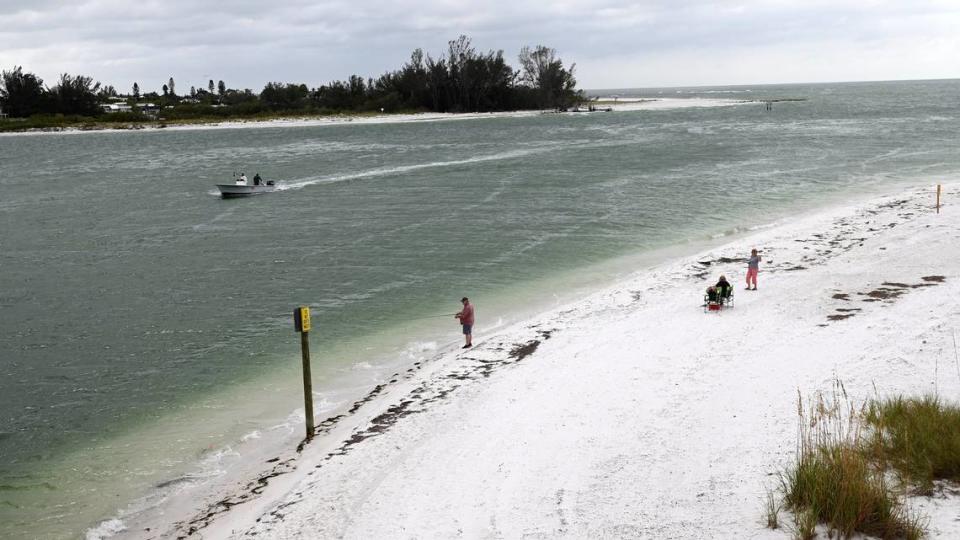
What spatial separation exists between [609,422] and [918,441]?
421 centimetres

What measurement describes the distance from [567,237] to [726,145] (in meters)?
45.1

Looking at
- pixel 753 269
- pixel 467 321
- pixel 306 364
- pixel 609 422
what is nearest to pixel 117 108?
pixel 467 321

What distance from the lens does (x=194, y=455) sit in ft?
41.2

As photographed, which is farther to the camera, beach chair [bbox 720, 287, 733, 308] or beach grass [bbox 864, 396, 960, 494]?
beach chair [bbox 720, 287, 733, 308]

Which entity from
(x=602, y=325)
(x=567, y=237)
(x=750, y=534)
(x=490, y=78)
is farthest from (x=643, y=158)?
(x=490, y=78)

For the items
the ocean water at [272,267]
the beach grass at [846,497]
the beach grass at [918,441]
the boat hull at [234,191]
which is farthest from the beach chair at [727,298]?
the boat hull at [234,191]

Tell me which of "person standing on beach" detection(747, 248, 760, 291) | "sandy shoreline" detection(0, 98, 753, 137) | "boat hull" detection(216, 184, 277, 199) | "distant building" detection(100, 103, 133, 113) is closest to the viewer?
"person standing on beach" detection(747, 248, 760, 291)

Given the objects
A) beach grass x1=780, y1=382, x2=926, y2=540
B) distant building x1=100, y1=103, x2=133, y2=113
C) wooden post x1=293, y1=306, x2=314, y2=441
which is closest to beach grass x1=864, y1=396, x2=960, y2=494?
beach grass x1=780, y1=382, x2=926, y2=540

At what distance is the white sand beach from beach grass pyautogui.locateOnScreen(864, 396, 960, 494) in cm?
49

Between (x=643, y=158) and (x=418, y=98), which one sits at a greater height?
(x=418, y=98)

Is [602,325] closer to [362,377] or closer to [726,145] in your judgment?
[362,377]

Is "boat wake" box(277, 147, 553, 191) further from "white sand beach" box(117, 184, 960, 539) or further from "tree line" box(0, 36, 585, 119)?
"tree line" box(0, 36, 585, 119)

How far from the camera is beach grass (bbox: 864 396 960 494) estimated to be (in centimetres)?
825

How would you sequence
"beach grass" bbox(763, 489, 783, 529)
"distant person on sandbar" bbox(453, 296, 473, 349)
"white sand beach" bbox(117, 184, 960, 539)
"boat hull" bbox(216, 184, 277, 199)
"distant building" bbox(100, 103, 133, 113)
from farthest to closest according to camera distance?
"distant building" bbox(100, 103, 133, 113)
"boat hull" bbox(216, 184, 277, 199)
"distant person on sandbar" bbox(453, 296, 473, 349)
"white sand beach" bbox(117, 184, 960, 539)
"beach grass" bbox(763, 489, 783, 529)
